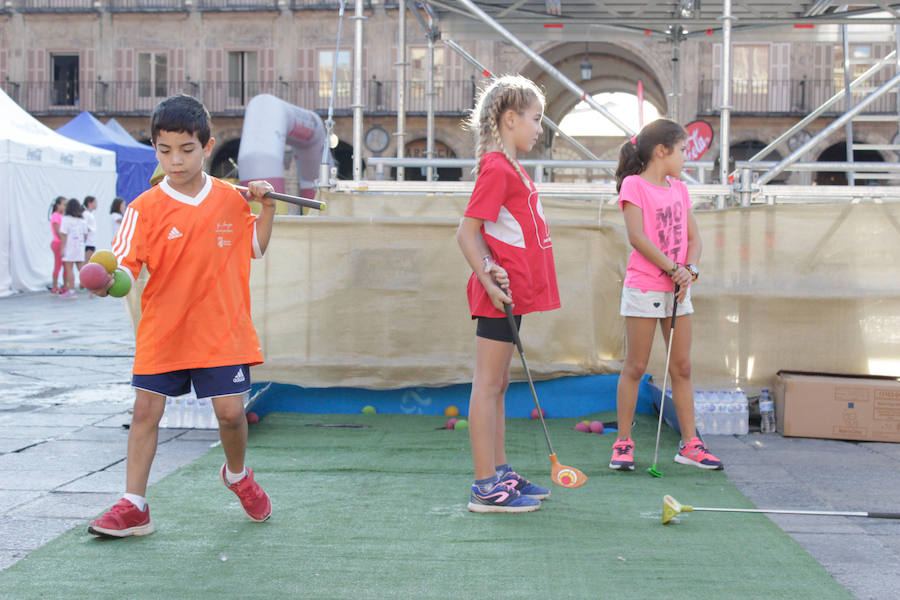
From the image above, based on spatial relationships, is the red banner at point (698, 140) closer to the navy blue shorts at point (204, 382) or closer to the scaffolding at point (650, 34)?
the scaffolding at point (650, 34)

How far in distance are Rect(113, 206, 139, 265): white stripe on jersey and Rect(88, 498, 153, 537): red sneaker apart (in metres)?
0.81

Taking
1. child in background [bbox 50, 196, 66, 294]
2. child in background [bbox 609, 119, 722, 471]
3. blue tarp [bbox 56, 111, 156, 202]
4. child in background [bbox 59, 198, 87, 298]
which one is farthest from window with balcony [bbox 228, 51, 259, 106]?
child in background [bbox 609, 119, 722, 471]

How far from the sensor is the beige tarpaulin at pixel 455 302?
533cm

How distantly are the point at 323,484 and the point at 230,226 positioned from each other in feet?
4.01

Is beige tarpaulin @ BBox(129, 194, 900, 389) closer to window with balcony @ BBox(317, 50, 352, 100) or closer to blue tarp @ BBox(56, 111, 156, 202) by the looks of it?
blue tarp @ BBox(56, 111, 156, 202)

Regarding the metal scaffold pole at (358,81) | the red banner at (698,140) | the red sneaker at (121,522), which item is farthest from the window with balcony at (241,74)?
the red sneaker at (121,522)

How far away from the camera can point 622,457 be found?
4273 mm

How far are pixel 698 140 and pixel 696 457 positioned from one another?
9.44m

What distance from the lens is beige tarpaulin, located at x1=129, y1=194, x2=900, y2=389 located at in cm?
533

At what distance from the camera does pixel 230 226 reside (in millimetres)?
3332

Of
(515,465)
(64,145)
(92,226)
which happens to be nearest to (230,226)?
(515,465)

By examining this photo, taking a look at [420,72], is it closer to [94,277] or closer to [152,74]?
[152,74]

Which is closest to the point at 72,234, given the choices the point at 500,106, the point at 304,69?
the point at 500,106

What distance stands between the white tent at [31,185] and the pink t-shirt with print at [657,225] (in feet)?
46.5
